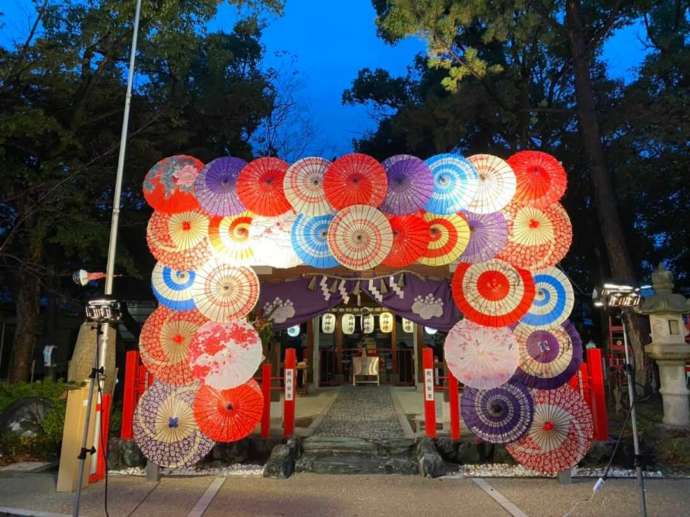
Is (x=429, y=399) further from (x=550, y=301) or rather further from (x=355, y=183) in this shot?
(x=355, y=183)

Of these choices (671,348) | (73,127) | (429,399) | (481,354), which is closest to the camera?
(481,354)

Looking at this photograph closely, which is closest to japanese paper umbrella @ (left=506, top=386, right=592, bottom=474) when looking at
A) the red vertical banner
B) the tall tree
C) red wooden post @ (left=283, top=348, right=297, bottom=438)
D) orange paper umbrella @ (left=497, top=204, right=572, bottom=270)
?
the red vertical banner

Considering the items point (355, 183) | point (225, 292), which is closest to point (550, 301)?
point (355, 183)

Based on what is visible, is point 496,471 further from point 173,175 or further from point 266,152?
point 266,152

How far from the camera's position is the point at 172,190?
7.55 meters

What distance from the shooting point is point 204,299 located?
23.7 ft

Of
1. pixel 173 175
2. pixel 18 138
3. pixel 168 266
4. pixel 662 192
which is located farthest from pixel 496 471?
pixel 662 192

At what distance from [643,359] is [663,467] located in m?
4.45

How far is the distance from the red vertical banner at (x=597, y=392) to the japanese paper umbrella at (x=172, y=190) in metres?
6.66

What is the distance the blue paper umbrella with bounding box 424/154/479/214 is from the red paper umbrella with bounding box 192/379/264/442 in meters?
3.83

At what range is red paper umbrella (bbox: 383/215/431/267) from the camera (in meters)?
7.25

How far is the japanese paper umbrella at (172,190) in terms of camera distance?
24.8 feet

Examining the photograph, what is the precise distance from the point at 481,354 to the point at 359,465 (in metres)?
2.50

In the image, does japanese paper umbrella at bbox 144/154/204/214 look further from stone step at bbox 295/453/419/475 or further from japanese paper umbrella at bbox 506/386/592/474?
japanese paper umbrella at bbox 506/386/592/474
